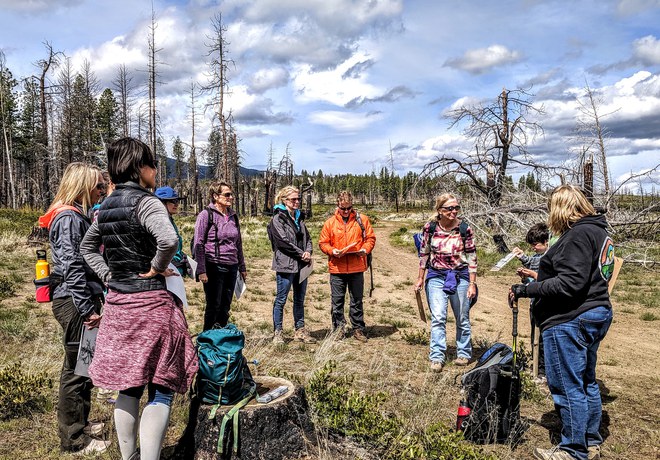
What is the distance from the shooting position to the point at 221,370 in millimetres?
3066

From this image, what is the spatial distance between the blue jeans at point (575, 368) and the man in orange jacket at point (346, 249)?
329cm

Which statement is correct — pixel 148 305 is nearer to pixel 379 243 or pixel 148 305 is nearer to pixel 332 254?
pixel 332 254

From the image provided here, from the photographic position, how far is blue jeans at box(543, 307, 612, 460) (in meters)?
3.26

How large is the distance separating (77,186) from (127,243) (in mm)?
1095

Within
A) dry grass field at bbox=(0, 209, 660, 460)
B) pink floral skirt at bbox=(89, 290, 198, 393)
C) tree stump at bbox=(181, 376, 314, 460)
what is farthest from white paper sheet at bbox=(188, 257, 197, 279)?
pink floral skirt at bbox=(89, 290, 198, 393)

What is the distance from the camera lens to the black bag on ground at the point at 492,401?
11.8ft

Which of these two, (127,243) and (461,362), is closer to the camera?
(127,243)

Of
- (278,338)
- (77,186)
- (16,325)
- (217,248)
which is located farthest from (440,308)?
(16,325)

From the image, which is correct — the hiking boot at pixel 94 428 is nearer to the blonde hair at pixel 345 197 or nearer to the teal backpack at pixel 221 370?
the teal backpack at pixel 221 370

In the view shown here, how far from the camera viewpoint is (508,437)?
12.0 feet

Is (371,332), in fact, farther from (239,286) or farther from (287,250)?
(239,286)

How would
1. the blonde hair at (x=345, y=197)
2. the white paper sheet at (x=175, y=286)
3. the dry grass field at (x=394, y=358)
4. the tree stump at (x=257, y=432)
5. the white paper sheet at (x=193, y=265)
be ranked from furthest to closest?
1. the blonde hair at (x=345, y=197)
2. the white paper sheet at (x=193, y=265)
3. the dry grass field at (x=394, y=358)
4. the tree stump at (x=257, y=432)
5. the white paper sheet at (x=175, y=286)

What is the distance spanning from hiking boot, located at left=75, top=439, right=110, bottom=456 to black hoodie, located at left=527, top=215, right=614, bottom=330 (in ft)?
10.3

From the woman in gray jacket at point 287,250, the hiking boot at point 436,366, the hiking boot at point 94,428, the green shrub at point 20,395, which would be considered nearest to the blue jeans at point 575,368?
the hiking boot at point 436,366
